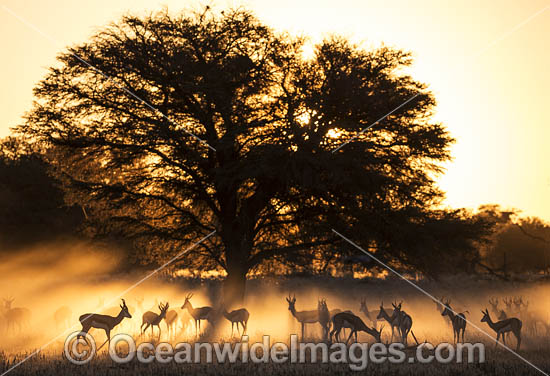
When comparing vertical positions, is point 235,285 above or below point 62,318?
above

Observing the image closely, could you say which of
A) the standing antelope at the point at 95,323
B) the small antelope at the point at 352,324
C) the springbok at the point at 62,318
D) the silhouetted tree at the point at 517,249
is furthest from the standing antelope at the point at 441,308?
the silhouetted tree at the point at 517,249

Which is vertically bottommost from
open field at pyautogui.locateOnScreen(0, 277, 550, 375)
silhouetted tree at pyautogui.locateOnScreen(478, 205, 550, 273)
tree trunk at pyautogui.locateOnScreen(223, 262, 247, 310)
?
open field at pyautogui.locateOnScreen(0, 277, 550, 375)

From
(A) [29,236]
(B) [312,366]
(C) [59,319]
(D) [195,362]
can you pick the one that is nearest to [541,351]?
(B) [312,366]

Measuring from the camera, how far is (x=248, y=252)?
27078mm

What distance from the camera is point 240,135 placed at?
25281mm

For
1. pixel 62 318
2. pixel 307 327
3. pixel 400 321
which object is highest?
pixel 400 321

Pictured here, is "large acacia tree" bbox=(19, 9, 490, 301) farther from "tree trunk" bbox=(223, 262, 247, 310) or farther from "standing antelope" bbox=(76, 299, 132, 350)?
"standing antelope" bbox=(76, 299, 132, 350)

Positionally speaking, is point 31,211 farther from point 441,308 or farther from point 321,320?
point 321,320

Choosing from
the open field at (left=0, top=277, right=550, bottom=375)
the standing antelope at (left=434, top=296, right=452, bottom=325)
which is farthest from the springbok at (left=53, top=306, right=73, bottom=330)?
the standing antelope at (left=434, top=296, right=452, bottom=325)

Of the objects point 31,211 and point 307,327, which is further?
point 31,211

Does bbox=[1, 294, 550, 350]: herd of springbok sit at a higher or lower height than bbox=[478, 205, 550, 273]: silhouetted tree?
lower

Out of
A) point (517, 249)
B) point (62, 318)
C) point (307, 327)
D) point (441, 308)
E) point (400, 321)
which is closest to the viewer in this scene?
point (400, 321)

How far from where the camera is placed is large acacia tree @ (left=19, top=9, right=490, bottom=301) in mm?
24047

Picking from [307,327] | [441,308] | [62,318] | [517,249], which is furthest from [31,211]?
[517,249]
